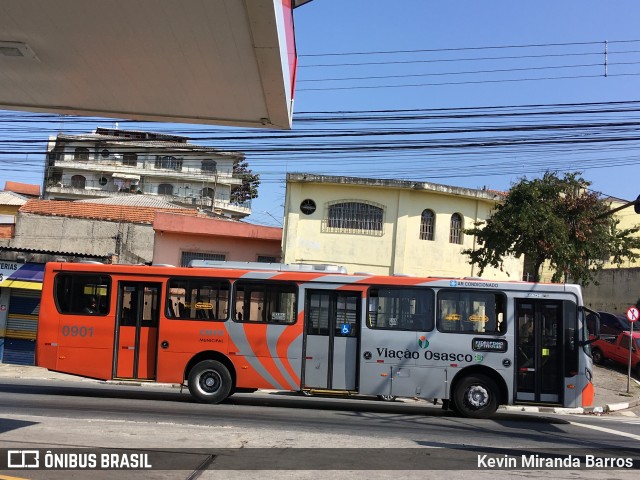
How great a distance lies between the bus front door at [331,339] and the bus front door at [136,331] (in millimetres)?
3278

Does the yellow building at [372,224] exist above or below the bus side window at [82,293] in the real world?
above

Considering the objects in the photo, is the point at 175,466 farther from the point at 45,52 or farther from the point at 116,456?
the point at 45,52

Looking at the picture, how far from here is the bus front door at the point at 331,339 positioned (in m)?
12.8

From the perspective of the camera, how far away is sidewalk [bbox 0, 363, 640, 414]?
1639 cm

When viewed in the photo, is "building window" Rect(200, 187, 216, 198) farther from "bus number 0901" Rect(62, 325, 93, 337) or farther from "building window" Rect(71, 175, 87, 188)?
"bus number 0901" Rect(62, 325, 93, 337)

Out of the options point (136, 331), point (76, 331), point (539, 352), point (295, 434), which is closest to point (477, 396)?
point (539, 352)

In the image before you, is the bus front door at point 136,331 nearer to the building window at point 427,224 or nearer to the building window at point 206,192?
the building window at point 427,224

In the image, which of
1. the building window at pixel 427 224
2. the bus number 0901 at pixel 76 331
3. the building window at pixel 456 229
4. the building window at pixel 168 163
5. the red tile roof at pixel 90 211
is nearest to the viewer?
the bus number 0901 at pixel 76 331

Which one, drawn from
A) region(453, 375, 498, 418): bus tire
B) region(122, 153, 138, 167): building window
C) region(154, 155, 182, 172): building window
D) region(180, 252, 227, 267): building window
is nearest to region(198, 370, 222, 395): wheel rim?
region(453, 375, 498, 418): bus tire

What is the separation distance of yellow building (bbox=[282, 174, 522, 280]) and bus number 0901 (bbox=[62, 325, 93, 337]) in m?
13.7

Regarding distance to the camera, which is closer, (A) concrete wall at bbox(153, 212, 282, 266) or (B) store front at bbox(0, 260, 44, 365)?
(B) store front at bbox(0, 260, 44, 365)

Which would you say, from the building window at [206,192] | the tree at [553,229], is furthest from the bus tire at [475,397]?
the building window at [206,192]

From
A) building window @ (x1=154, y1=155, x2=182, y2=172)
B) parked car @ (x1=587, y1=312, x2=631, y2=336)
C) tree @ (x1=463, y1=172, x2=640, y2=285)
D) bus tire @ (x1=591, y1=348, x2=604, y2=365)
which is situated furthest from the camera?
building window @ (x1=154, y1=155, x2=182, y2=172)

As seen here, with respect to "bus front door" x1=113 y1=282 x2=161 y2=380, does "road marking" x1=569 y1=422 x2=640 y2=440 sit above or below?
below
